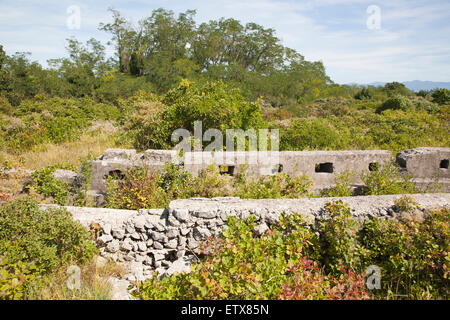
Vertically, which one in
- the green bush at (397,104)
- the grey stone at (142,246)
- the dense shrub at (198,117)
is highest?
the green bush at (397,104)

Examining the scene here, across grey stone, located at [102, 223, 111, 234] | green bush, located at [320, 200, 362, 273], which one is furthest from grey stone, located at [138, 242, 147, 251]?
green bush, located at [320, 200, 362, 273]

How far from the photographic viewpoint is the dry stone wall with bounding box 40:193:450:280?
409 centimetres

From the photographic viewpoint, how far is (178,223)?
4129 mm

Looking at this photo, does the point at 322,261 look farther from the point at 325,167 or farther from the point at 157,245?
the point at 325,167

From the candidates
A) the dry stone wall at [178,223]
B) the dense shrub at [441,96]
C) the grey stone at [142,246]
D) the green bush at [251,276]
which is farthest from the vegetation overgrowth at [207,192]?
the dense shrub at [441,96]

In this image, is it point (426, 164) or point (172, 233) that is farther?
point (426, 164)

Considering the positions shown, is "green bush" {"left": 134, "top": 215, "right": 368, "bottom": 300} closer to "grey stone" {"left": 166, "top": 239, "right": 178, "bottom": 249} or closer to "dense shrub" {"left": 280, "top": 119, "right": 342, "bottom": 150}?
"grey stone" {"left": 166, "top": 239, "right": 178, "bottom": 249}

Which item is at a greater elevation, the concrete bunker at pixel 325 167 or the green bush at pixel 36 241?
the concrete bunker at pixel 325 167

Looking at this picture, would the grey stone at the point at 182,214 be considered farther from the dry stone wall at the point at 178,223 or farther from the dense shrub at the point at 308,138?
the dense shrub at the point at 308,138

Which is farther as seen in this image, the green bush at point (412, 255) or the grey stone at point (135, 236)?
the grey stone at point (135, 236)

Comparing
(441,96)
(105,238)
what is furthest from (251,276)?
(441,96)

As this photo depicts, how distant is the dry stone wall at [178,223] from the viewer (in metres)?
4.09
